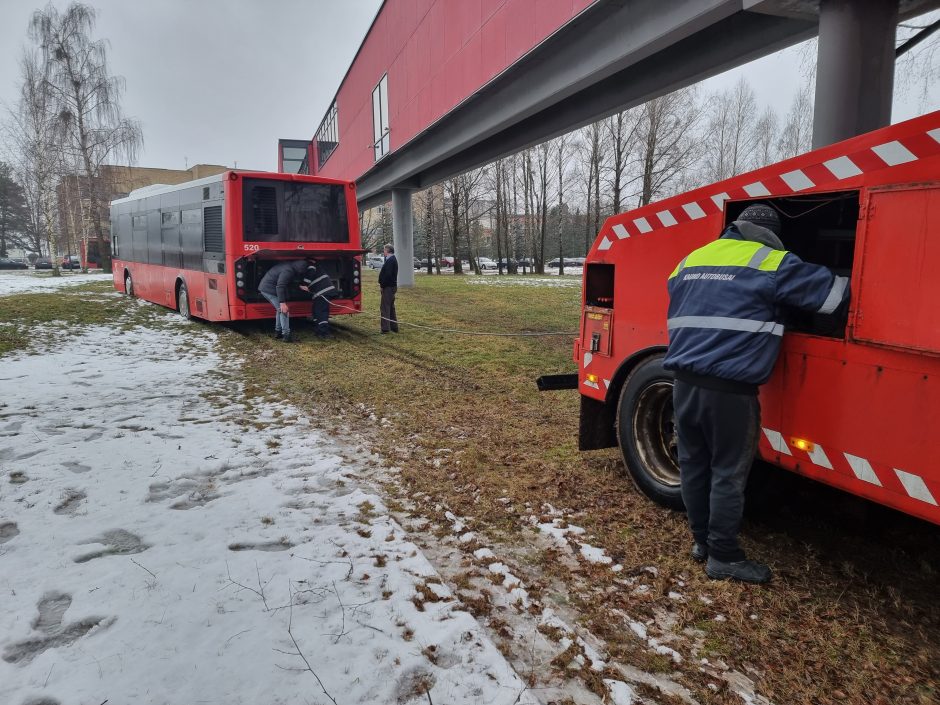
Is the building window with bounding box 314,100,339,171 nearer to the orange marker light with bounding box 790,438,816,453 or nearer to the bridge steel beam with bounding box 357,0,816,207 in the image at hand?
the bridge steel beam with bounding box 357,0,816,207

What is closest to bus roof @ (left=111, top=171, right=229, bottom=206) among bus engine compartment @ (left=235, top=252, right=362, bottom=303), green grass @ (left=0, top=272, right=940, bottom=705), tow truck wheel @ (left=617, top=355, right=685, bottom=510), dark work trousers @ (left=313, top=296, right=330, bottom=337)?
bus engine compartment @ (left=235, top=252, right=362, bottom=303)

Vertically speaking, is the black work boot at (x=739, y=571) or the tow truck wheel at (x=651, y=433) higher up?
the tow truck wheel at (x=651, y=433)

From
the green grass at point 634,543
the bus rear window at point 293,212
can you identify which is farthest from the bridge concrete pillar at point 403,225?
the green grass at point 634,543

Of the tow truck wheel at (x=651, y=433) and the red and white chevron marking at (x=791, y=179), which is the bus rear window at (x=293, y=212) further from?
the tow truck wheel at (x=651, y=433)

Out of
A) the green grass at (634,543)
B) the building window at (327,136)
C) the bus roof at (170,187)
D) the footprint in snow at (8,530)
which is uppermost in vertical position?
the building window at (327,136)

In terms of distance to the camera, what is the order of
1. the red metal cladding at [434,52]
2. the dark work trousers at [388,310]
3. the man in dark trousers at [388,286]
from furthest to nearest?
the dark work trousers at [388,310]
the man in dark trousers at [388,286]
the red metal cladding at [434,52]

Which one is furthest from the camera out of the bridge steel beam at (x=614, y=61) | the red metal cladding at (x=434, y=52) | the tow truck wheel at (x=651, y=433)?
the red metal cladding at (x=434, y=52)

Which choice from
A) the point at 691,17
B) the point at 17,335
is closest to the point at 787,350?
the point at 691,17

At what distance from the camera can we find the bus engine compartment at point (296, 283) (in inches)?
450

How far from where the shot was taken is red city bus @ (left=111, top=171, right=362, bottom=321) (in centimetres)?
1135

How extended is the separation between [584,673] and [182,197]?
13637 millimetres

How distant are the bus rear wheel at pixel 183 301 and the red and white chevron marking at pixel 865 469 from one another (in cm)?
1349

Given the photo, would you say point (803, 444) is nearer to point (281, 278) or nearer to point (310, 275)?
point (281, 278)

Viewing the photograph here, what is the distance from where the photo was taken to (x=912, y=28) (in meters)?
10.6
